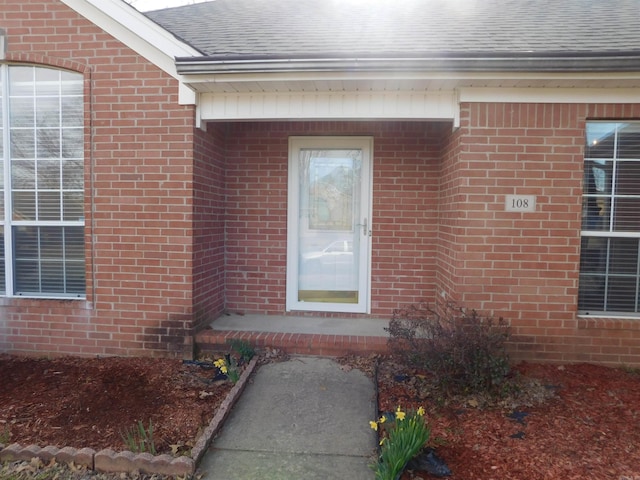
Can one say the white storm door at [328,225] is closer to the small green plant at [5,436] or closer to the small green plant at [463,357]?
the small green plant at [463,357]

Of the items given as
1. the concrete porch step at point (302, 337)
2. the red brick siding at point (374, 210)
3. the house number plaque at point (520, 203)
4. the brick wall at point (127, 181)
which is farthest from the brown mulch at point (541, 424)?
the brick wall at point (127, 181)

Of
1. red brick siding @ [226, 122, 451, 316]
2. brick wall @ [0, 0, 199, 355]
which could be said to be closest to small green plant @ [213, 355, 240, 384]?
brick wall @ [0, 0, 199, 355]

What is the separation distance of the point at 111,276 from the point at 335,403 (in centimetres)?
294

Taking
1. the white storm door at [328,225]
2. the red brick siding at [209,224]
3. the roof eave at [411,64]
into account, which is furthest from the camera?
the white storm door at [328,225]

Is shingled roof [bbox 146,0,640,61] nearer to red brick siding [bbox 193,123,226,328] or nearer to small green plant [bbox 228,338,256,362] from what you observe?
red brick siding [bbox 193,123,226,328]

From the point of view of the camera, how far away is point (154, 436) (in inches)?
125

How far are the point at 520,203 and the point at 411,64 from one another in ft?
6.04

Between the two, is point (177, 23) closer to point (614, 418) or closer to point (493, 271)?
point (493, 271)

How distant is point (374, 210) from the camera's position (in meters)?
5.49

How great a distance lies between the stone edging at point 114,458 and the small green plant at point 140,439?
6 cm

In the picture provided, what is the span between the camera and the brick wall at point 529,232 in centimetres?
430

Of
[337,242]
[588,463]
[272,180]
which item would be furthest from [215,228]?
[588,463]

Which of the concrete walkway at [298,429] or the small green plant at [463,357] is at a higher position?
the small green plant at [463,357]

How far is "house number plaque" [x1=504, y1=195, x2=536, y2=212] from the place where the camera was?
14.2 ft
